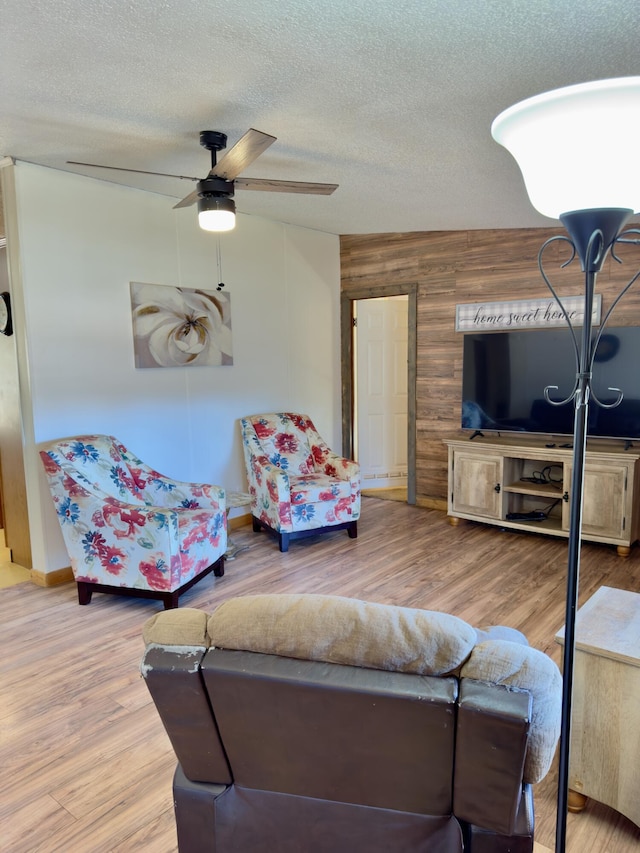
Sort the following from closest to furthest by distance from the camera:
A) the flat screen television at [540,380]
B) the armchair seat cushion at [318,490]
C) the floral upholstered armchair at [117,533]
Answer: the floral upholstered armchair at [117,533] < the flat screen television at [540,380] < the armchair seat cushion at [318,490]

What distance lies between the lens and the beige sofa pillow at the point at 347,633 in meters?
0.93

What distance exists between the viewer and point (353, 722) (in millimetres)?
934

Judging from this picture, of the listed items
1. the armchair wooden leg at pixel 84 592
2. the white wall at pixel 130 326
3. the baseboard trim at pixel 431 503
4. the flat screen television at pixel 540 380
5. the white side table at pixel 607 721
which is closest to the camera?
the white side table at pixel 607 721

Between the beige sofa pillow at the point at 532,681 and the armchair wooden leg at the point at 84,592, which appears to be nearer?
the beige sofa pillow at the point at 532,681

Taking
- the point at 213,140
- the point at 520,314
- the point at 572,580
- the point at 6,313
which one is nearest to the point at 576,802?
the point at 572,580

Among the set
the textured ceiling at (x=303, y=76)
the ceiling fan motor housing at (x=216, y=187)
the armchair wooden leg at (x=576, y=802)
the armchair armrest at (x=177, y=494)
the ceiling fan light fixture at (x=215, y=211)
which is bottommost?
the armchair wooden leg at (x=576, y=802)

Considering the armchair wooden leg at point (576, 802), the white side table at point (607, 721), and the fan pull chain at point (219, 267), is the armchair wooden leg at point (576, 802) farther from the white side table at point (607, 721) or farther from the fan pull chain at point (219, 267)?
the fan pull chain at point (219, 267)

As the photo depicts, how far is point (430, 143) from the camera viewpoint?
2643 mm

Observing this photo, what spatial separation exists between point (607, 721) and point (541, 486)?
280cm

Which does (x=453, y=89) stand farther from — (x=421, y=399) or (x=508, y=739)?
(x=421, y=399)

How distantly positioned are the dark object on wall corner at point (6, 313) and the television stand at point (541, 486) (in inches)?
129

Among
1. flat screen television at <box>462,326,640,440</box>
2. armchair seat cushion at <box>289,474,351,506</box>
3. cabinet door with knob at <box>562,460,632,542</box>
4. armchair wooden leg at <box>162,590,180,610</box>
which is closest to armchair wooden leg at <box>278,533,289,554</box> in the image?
armchair seat cushion at <box>289,474,351,506</box>

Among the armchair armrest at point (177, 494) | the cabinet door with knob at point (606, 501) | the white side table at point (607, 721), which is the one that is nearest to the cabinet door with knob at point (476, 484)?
the cabinet door with knob at point (606, 501)

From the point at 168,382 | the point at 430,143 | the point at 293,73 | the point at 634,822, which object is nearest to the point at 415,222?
the point at 430,143
